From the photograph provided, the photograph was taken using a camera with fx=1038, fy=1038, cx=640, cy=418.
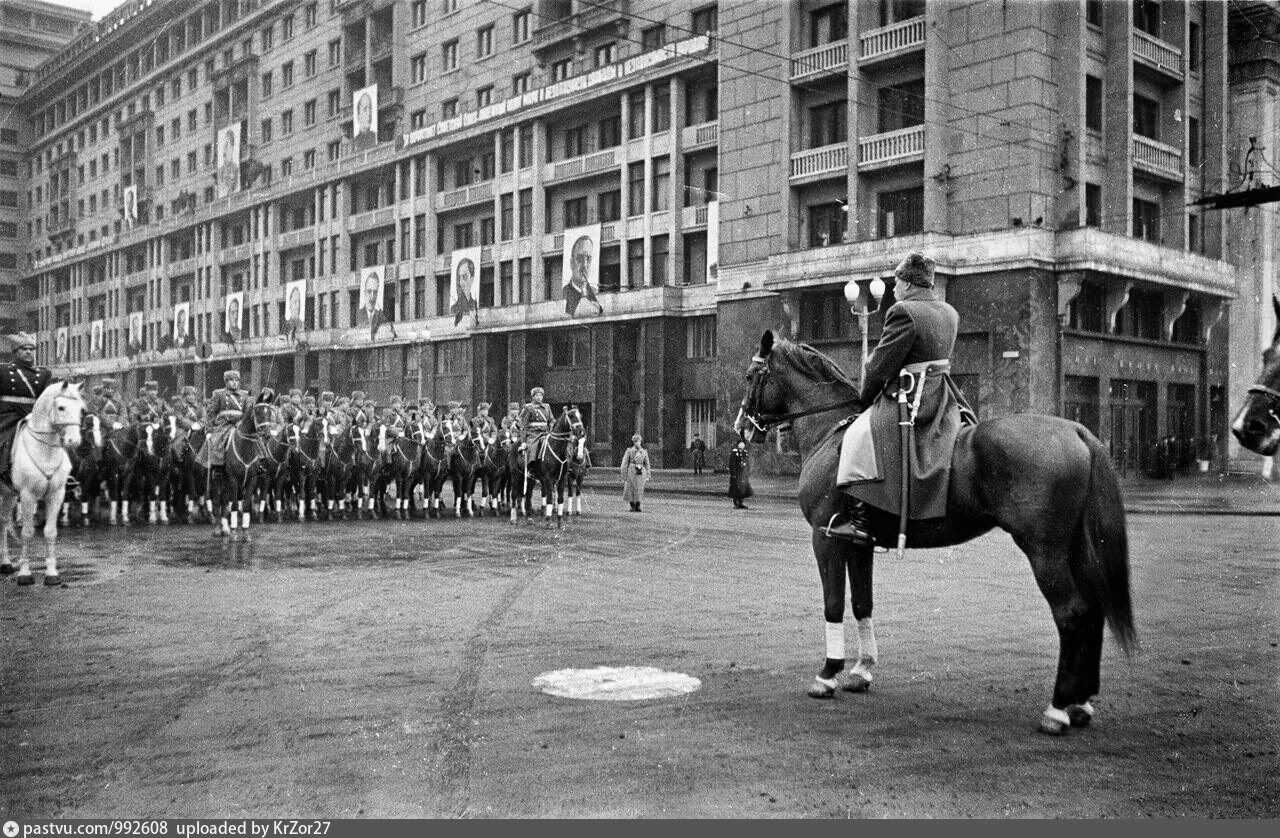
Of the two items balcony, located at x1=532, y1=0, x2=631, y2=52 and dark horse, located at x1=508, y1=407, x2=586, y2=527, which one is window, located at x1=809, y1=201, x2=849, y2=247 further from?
dark horse, located at x1=508, y1=407, x2=586, y2=527

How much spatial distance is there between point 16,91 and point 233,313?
3625 cm

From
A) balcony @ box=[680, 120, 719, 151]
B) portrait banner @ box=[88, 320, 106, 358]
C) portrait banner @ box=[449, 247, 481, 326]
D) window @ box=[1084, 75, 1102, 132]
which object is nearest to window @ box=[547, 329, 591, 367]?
portrait banner @ box=[449, 247, 481, 326]

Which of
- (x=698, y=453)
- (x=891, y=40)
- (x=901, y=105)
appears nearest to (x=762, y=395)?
(x=901, y=105)

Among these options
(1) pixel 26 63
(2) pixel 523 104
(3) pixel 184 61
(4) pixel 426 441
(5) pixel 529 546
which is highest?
(2) pixel 523 104

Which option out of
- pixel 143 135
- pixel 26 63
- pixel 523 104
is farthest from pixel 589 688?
pixel 523 104

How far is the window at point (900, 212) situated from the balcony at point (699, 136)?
10274mm

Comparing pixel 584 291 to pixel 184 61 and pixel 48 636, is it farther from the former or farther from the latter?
pixel 48 636

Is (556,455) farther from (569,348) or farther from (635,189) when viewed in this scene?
(569,348)

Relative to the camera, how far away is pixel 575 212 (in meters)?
51.1

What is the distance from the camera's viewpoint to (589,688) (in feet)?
22.7

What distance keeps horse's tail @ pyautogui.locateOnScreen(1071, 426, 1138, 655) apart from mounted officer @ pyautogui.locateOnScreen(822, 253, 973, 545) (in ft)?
2.76

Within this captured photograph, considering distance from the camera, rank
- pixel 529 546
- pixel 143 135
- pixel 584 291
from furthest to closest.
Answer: pixel 584 291 → pixel 143 135 → pixel 529 546

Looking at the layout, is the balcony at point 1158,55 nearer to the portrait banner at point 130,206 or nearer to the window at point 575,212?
the window at point 575,212

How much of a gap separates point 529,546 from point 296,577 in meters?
4.72
